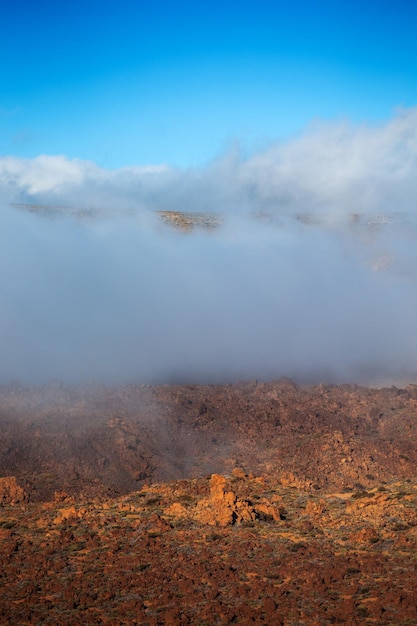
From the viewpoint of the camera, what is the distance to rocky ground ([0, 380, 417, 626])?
8188 mm

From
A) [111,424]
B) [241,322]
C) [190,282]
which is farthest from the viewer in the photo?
[190,282]

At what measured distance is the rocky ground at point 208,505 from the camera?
26.9 ft

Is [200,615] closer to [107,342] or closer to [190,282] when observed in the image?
[107,342]

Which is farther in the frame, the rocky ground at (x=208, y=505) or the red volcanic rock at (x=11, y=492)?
the red volcanic rock at (x=11, y=492)

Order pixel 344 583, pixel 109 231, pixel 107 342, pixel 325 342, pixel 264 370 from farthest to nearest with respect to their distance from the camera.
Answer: pixel 109 231 < pixel 325 342 < pixel 107 342 < pixel 264 370 < pixel 344 583

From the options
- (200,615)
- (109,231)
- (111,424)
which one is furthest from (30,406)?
(109,231)

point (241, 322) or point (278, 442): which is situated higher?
point (241, 322)

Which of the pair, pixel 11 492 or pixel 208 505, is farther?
pixel 11 492

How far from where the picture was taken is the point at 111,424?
16.2 metres

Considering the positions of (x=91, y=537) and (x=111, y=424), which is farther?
(x=111, y=424)

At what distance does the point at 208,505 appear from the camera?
38.4 feet

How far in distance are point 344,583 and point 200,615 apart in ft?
7.05

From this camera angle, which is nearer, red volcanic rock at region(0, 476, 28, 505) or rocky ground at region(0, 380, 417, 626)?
rocky ground at region(0, 380, 417, 626)

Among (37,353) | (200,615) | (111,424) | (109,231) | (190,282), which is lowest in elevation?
(200,615)
